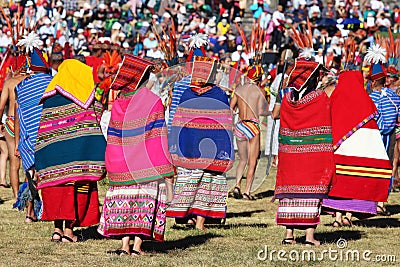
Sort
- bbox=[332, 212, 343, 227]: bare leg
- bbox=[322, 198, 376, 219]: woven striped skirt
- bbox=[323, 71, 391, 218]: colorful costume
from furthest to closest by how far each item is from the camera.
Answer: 1. bbox=[332, 212, 343, 227]: bare leg
2. bbox=[322, 198, 376, 219]: woven striped skirt
3. bbox=[323, 71, 391, 218]: colorful costume

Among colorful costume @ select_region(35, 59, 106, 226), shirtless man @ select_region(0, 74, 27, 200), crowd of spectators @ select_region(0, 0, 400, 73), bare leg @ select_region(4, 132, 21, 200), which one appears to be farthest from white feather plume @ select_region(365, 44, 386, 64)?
crowd of spectators @ select_region(0, 0, 400, 73)

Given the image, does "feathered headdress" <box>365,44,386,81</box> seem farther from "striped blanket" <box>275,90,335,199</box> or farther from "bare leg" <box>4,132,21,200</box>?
"bare leg" <box>4,132,21,200</box>

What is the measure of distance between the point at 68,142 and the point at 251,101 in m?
2.42

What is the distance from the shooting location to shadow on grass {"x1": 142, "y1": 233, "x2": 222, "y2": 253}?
362 inches

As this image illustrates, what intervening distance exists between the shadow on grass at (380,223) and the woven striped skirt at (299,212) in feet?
6.76

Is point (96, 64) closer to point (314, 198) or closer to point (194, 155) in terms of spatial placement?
point (194, 155)

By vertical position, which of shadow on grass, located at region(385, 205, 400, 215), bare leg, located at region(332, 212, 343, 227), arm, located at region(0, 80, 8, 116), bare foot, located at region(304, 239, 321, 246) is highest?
arm, located at region(0, 80, 8, 116)

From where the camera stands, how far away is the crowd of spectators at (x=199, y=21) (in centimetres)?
2472

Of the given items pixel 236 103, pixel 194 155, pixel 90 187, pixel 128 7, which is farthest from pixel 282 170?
pixel 128 7

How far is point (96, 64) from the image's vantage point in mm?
16797

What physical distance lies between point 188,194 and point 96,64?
6.85 metres

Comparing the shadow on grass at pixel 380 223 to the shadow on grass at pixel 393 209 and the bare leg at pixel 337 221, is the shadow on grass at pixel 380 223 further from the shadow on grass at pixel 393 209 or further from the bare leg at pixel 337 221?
the shadow on grass at pixel 393 209

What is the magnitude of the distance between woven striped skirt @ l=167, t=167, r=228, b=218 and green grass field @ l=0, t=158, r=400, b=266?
0.21 meters

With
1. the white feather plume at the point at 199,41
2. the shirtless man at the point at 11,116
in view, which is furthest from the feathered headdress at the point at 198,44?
the shirtless man at the point at 11,116
